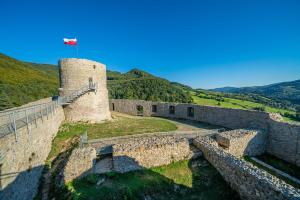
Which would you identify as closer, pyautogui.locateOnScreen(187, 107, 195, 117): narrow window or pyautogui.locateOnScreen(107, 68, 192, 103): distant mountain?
pyautogui.locateOnScreen(187, 107, 195, 117): narrow window

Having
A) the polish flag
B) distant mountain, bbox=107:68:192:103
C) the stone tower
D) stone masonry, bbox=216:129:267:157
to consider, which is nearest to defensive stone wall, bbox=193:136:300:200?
stone masonry, bbox=216:129:267:157

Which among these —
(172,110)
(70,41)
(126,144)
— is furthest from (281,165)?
(70,41)

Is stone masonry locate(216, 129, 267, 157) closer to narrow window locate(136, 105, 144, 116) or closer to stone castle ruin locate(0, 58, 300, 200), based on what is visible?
stone castle ruin locate(0, 58, 300, 200)

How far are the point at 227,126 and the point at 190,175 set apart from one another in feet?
33.0

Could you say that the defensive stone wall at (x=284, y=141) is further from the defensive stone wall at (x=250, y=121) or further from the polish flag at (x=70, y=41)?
the polish flag at (x=70, y=41)

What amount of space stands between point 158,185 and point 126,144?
291cm

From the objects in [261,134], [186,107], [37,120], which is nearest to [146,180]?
[37,120]

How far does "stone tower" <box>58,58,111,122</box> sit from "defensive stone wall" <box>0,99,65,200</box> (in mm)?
7098

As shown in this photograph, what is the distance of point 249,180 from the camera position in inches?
254

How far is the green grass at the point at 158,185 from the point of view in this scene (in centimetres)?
683

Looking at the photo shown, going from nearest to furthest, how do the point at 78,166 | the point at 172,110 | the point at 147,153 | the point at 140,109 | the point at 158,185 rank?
the point at 158,185 → the point at 78,166 → the point at 147,153 → the point at 172,110 → the point at 140,109

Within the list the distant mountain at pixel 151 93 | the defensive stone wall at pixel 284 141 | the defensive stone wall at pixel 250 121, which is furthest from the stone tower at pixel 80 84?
the distant mountain at pixel 151 93

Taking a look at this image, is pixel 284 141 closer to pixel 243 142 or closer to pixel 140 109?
pixel 243 142

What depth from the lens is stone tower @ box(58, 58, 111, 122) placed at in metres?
16.9
